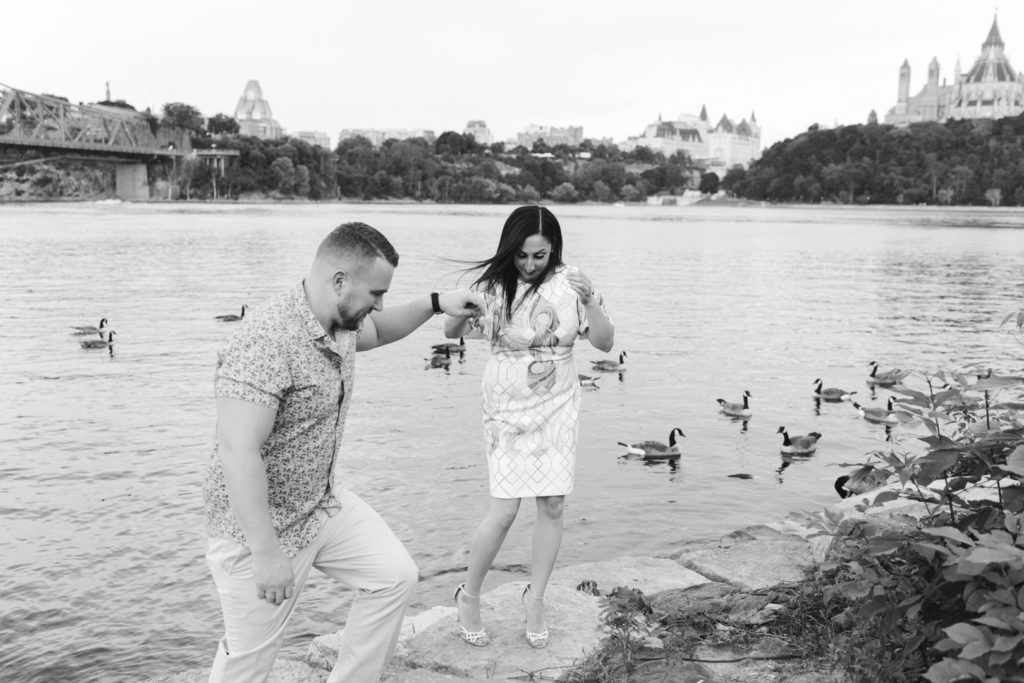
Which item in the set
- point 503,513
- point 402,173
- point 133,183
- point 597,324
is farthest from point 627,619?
point 402,173

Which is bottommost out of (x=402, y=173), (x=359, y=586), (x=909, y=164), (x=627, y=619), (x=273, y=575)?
(x=627, y=619)

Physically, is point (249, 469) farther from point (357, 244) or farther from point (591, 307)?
point (591, 307)

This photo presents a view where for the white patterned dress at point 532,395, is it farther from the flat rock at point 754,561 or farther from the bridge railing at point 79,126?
the bridge railing at point 79,126

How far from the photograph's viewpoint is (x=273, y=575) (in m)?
2.79

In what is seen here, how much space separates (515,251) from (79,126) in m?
118

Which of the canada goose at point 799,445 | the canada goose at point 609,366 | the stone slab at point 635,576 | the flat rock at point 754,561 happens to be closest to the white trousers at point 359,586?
the stone slab at point 635,576

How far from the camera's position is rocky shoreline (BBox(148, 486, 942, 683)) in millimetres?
3822

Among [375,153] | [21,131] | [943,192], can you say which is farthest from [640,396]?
[375,153]

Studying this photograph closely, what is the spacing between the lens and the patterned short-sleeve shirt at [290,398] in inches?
108

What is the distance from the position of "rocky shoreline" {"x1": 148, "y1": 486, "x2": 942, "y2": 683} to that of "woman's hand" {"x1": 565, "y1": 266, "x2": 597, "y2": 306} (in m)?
1.38

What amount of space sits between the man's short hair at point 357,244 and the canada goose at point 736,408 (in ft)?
32.0

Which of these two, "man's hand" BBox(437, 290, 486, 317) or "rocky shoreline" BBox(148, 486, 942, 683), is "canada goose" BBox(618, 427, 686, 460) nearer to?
"rocky shoreline" BBox(148, 486, 942, 683)

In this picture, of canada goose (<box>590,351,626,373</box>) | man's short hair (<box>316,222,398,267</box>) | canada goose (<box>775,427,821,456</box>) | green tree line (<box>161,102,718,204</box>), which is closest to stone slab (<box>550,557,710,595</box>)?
man's short hair (<box>316,222,398,267</box>)

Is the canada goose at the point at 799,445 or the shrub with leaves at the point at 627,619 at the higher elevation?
the shrub with leaves at the point at 627,619
